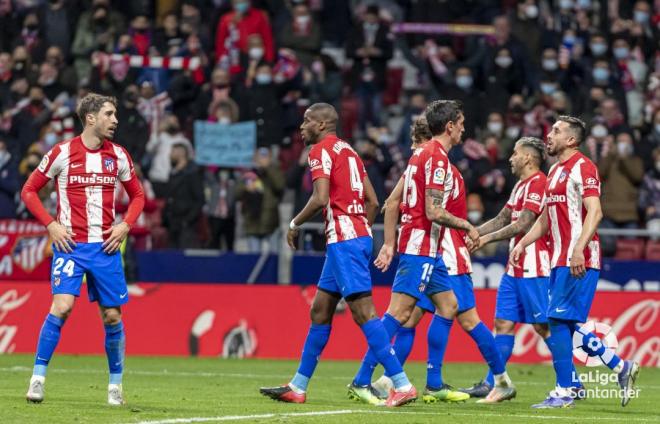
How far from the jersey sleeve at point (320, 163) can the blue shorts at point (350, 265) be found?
1.85ft

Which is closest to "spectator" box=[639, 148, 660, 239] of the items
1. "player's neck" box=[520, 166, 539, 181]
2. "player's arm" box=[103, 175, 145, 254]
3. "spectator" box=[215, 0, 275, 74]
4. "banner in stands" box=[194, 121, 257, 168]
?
"banner in stands" box=[194, 121, 257, 168]

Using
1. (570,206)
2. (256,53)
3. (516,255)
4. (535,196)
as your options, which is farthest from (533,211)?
(256,53)

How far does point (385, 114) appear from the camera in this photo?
23.8m

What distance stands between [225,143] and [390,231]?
10.8 metres

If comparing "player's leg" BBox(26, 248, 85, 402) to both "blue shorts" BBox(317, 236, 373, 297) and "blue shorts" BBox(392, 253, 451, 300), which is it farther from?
"blue shorts" BBox(392, 253, 451, 300)

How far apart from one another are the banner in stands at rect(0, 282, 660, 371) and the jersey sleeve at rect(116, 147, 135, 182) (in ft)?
26.0

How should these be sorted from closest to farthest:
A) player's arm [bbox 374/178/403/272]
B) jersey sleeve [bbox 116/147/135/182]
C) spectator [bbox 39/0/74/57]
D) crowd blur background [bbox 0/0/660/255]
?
1. jersey sleeve [bbox 116/147/135/182]
2. player's arm [bbox 374/178/403/272]
3. crowd blur background [bbox 0/0/660/255]
4. spectator [bbox 39/0/74/57]

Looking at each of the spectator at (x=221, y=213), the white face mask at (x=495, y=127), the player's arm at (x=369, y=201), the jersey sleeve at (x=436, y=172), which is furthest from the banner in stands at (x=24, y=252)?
the jersey sleeve at (x=436, y=172)

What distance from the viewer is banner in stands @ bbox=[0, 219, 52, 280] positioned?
20.1 m

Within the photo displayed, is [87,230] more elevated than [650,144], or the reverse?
[650,144]

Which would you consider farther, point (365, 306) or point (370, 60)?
point (370, 60)

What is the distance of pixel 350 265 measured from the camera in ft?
36.0

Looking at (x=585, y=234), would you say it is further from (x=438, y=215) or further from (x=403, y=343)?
(x=403, y=343)


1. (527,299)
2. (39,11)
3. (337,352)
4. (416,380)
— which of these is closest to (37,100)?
(39,11)
